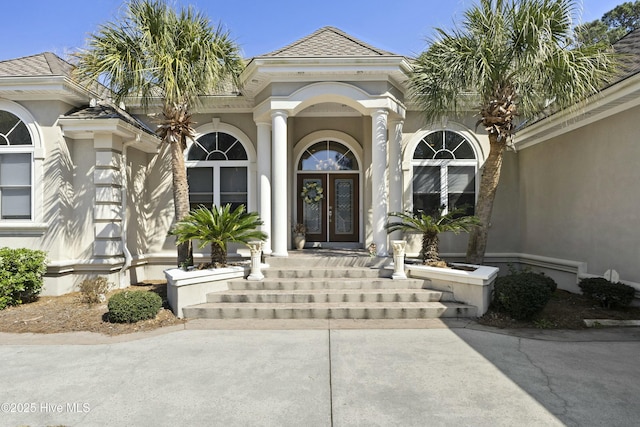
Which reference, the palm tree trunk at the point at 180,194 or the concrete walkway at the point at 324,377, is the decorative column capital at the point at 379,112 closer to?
the palm tree trunk at the point at 180,194

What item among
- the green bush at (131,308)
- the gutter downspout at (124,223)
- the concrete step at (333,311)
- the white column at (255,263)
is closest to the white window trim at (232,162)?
the gutter downspout at (124,223)

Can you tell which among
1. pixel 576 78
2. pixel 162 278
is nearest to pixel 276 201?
pixel 162 278

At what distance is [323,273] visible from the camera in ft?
27.3

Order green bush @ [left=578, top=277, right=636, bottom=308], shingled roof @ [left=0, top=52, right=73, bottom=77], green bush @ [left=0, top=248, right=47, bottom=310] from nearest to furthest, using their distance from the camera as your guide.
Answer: green bush @ [left=578, top=277, right=636, bottom=308] → green bush @ [left=0, top=248, right=47, bottom=310] → shingled roof @ [left=0, top=52, right=73, bottom=77]

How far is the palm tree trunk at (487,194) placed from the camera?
325 inches

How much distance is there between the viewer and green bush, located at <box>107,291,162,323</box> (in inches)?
262

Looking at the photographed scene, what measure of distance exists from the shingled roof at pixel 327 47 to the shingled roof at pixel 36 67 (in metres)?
5.05

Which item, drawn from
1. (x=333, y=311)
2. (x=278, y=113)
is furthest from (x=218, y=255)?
(x=278, y=113)

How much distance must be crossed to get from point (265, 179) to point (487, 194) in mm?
5128

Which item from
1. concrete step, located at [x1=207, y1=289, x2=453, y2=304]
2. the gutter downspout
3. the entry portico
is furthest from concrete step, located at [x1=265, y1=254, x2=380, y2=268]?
the gutter downspout

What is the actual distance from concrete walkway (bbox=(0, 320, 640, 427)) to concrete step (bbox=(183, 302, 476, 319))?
1.70 ft

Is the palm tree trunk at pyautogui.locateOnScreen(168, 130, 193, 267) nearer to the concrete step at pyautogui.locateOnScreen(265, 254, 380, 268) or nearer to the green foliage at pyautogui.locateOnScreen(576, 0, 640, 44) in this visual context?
the concrete step at pyautogui.locateOnScreen(265, 254, 380, 268)

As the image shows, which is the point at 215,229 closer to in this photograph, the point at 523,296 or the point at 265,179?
the point at 265,179

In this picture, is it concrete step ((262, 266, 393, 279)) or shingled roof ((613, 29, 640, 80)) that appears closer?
shingled roof ((613, 29, 640, 80))
